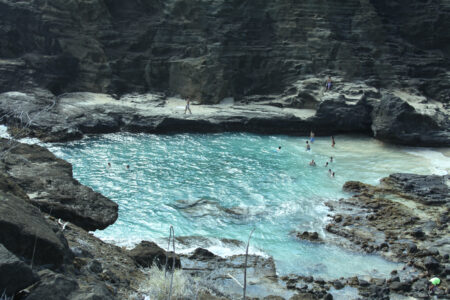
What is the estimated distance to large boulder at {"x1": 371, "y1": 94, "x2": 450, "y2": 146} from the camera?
106 ft

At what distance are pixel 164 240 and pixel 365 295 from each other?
26.7 ft

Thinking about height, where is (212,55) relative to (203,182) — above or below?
above

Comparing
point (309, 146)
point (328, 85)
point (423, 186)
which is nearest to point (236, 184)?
point (309, 146)

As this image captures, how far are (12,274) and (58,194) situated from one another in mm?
6261

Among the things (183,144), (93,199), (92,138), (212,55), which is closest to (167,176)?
(183,144)

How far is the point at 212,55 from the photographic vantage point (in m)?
40.1

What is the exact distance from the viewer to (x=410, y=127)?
32500mm

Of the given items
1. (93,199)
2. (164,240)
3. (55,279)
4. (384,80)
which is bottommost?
(164,240)

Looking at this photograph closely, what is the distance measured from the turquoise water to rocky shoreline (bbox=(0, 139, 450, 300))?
104cm

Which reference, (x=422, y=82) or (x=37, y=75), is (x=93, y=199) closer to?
(x=37, y=75)

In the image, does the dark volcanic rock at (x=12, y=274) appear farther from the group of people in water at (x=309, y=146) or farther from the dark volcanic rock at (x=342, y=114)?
the dark volcanic rock at (x=342, y=114)

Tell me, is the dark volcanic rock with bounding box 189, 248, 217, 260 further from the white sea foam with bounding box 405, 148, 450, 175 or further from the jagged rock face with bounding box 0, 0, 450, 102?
the jagged rock face with bounding box 0, 0, 450, 102

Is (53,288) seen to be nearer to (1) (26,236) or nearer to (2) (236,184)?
(1) (26,236)

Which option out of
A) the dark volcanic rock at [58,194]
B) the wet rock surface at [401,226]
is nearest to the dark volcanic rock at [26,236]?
the dark volcanic rock at [58,194]
